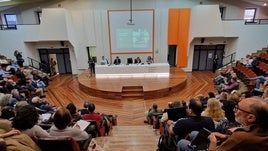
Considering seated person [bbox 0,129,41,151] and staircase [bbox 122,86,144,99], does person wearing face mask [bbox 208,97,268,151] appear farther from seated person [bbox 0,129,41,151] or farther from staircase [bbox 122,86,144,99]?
staircase [bbox 122,86,144,99]

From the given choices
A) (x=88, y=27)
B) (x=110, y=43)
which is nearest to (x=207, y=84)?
(x=110, y=43)

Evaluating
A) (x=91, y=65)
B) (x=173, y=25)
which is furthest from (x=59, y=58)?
A: (x=173, y=25)

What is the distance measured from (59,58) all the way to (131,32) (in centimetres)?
517

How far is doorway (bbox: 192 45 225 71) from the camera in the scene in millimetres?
12086

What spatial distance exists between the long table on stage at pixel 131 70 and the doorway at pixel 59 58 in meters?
3.49

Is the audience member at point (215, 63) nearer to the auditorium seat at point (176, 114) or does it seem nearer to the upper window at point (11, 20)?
the auditorium seat at point (176, 114)

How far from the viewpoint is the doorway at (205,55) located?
12086mm

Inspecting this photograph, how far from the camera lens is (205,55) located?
12.3 m

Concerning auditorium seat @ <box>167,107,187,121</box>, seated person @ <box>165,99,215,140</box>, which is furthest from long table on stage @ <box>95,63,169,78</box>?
seated person @ <box>165,99,215,140</box>

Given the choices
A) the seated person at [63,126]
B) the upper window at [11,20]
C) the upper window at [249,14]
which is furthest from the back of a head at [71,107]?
the upper window at [249,14]

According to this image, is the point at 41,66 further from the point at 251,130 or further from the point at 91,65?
the point at 251,130

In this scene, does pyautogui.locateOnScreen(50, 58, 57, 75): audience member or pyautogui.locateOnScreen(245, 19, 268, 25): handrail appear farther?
pyautogui.locateOnScreen(50, 58, 57, 75): audience member

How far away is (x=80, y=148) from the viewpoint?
1990 millimetres

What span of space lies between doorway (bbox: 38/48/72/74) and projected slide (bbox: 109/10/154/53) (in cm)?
328
